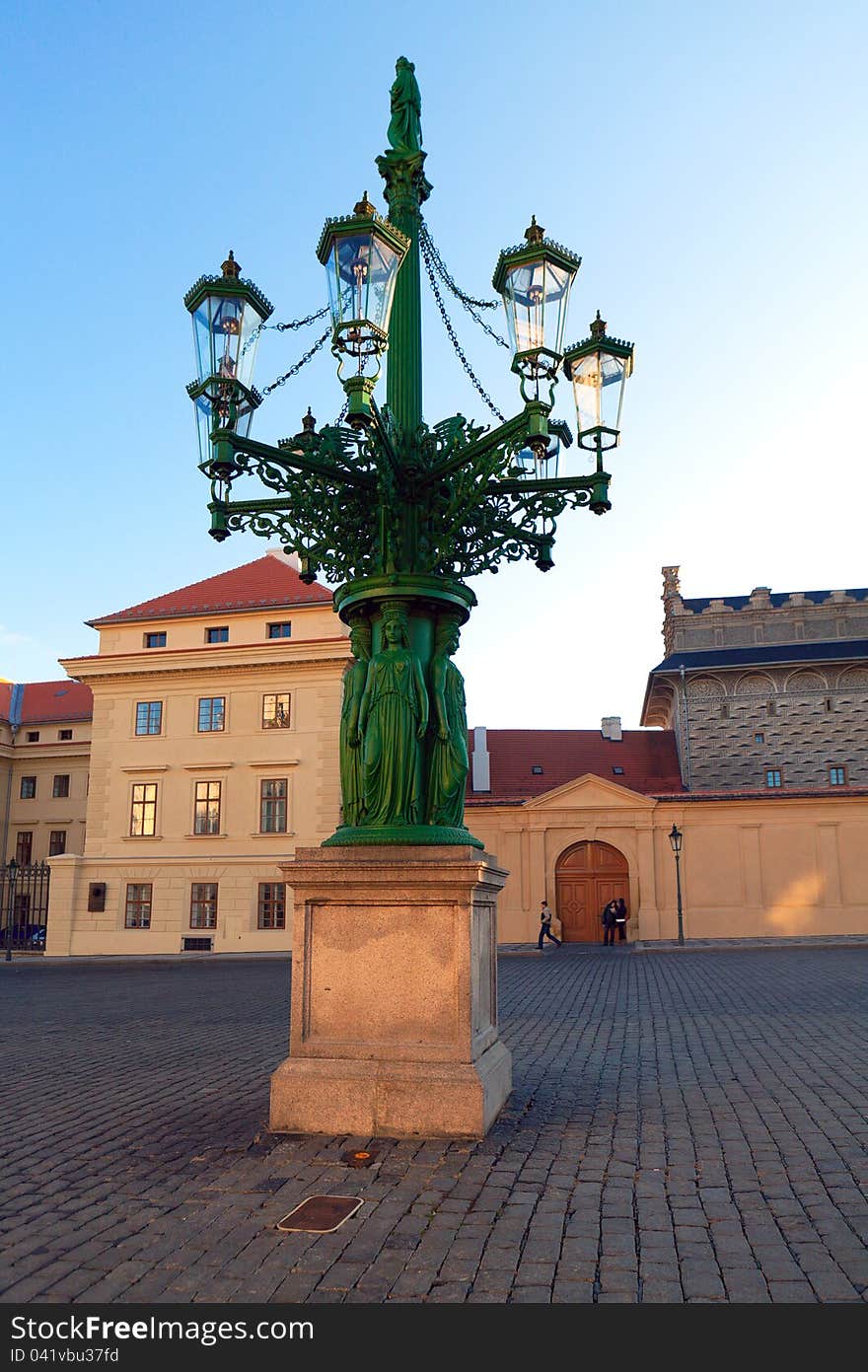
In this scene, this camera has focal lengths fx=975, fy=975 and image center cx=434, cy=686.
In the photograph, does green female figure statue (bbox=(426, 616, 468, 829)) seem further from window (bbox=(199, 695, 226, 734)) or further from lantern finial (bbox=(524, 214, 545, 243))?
window (bbox=(199, 695, 226, 734))

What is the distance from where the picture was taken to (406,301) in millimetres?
7449

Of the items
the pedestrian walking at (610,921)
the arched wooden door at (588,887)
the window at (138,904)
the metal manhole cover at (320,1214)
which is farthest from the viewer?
the arched wooden door at (588,887)

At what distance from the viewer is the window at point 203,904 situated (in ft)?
102

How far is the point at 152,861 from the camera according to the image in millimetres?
31703

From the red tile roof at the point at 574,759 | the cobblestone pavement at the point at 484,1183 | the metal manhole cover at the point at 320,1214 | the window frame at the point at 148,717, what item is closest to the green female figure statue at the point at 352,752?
the cobblestone pavement at the point at 484,1183

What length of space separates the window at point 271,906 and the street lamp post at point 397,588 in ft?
81.4

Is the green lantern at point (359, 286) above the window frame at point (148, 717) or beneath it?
beneath

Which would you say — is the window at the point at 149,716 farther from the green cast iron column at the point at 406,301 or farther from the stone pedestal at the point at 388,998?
the stone pedestal at the point at 388,998

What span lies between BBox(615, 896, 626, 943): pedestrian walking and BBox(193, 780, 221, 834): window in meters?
13.1

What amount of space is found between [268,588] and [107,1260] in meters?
31.4

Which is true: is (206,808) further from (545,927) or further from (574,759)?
(574,759)

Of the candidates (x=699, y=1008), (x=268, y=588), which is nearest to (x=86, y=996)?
(x=699, y=1008)

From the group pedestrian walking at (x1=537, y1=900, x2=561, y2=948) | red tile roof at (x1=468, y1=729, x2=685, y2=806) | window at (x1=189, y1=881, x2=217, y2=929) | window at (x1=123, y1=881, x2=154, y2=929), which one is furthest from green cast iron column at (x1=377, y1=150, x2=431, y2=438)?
red tile roof at (x1=468, y1=729, x2=685, y2=806)

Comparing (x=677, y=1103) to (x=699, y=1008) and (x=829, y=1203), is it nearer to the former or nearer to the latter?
(x=829, y=1203)
